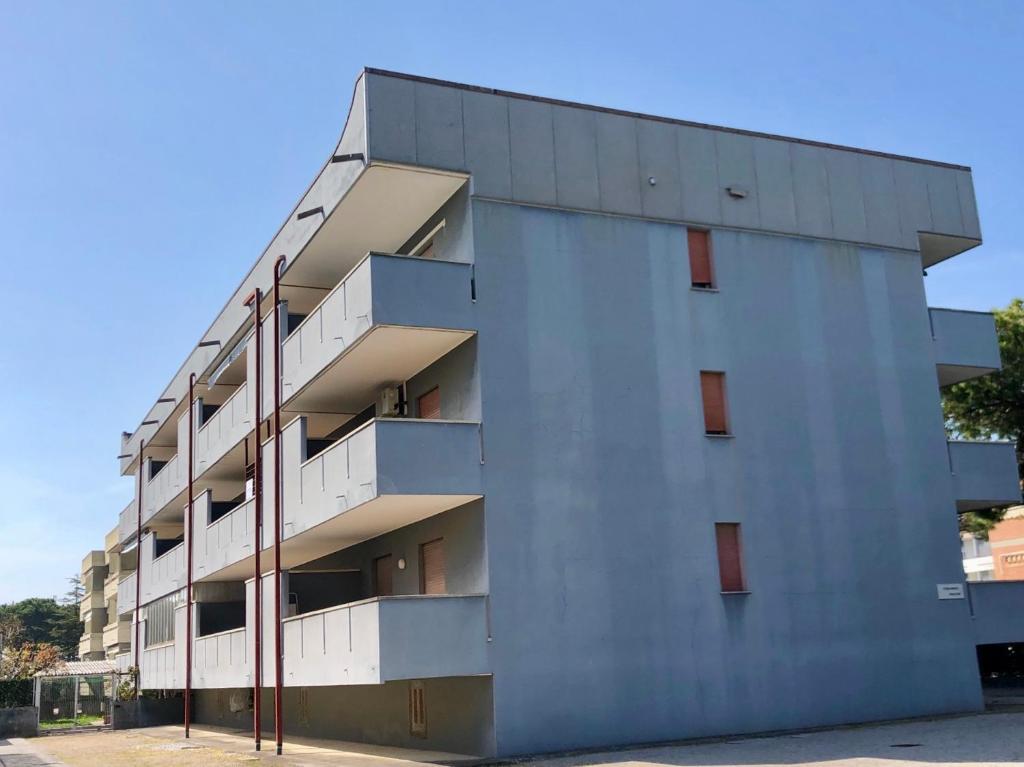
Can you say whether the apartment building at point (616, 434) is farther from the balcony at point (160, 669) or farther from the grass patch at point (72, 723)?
the grass patch at point (72, 723)

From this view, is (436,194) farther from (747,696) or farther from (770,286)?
(747,696)

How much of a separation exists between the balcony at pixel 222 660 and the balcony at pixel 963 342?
58.0ft

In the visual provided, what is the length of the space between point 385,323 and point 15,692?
31.4 m

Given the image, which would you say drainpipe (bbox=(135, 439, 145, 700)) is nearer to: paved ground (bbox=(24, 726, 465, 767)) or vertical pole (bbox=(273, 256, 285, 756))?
paved ground (bbox=(24, 726, 465, 767))

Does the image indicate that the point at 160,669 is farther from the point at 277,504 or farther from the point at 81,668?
the point at 81,668

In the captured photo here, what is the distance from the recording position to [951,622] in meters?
24.2

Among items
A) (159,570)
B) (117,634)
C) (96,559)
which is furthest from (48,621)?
(159,570)

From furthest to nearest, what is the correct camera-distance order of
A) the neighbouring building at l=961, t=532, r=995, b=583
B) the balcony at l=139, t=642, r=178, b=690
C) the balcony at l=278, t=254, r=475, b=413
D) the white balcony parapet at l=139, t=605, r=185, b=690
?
the neighbouring building at l=961, t=532, r=995, b=583
the balcony at l=139, t=642, r=178, b=690
the white balcony parapet at l=139, t=605, r=185, b=690
the balcony at l=278, t=254, r=475, b=413

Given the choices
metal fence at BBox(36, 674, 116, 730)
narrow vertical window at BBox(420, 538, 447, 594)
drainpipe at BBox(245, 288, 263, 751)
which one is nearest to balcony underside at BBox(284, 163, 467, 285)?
drainpipe at BBox(245, 288, 263, 751)

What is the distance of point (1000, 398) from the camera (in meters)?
34.8

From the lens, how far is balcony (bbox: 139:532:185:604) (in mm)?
37469

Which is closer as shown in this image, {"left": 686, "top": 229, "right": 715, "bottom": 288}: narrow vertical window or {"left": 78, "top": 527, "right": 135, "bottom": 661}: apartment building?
{"left": 686, "top": 229, "right": 715, "bottom": 288}: narrow vertical window

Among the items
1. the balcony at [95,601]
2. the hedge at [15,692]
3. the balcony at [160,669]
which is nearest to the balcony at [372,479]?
the balcony at [160,669]

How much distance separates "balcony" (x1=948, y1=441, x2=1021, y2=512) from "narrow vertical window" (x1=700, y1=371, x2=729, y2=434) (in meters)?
5.74
